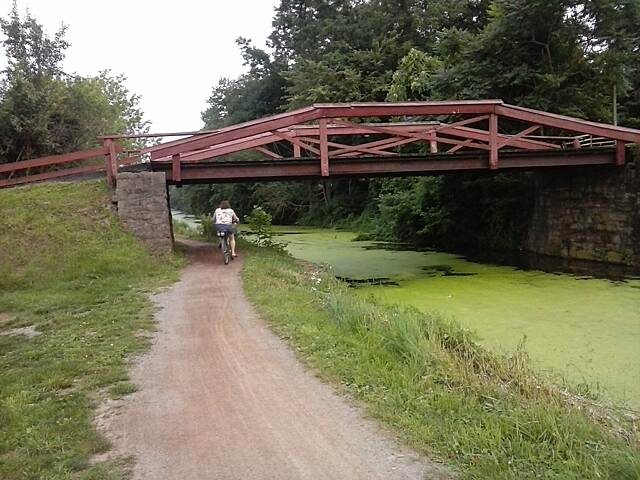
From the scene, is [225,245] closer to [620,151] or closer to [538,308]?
[538,308]

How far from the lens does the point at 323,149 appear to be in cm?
1577

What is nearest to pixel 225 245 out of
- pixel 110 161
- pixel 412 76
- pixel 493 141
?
pixel 110 161

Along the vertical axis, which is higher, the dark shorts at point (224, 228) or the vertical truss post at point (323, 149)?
the vertical truss post at point (323, 149)

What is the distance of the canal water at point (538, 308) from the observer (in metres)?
7.22

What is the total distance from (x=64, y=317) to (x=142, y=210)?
6.30 m

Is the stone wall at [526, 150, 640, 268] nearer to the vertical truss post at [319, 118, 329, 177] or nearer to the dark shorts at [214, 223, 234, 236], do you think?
the vertical truss post at [319, 118, 329, 177]

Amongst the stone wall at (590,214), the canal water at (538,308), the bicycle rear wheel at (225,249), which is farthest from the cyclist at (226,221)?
the stone wall at (590,214)

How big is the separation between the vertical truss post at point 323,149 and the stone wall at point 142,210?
14.0 feet

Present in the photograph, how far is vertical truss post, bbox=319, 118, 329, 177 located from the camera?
51.4ft

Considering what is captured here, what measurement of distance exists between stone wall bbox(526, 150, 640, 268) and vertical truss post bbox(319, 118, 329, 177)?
888 cm

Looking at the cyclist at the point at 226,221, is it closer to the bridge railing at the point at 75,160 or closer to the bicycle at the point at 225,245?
the bicycle at the point at 225,245

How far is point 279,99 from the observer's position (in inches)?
1924

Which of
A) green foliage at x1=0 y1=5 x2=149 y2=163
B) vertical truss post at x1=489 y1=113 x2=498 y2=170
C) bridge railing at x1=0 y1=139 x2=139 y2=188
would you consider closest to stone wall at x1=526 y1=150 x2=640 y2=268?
vertical truss post at x1=489 y1=113 x2=498 y2=170

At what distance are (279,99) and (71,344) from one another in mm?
43886
